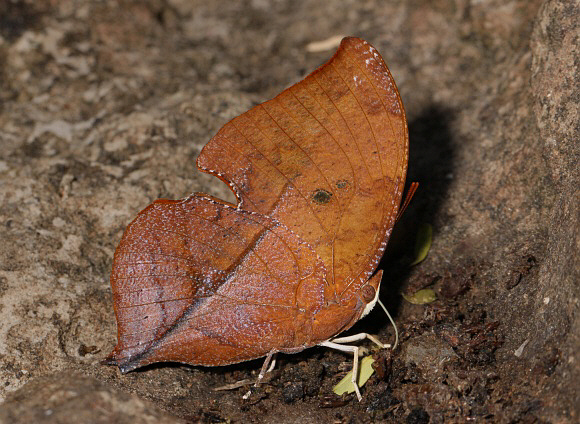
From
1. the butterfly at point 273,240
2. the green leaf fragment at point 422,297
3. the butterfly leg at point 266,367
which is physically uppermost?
the butterfly at point 273,240

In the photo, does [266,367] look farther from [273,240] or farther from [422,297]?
[422,297]

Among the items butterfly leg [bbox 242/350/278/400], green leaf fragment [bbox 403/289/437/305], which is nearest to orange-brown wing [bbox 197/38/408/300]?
butterfly leg [bbox 242/350/278/400]

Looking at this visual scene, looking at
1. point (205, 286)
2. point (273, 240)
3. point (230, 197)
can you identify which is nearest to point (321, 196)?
point (273, 240)

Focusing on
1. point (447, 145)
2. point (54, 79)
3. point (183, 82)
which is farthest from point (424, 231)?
point (54, 79)

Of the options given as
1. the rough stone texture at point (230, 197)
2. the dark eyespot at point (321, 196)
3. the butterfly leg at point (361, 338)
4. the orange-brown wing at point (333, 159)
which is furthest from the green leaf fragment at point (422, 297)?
the dark eyespot at point (321, 196)

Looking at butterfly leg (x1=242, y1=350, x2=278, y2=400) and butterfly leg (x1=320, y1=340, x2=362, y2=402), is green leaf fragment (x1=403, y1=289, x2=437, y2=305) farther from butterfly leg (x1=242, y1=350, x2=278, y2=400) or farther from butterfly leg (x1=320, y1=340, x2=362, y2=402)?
butterfly leg (x1=242, y1=350, x2=278, y2=400)

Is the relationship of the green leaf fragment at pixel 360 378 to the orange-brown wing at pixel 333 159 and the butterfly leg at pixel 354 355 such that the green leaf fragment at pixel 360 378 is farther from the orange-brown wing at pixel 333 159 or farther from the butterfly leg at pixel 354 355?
the orange-brown wing at pixel 333 159
